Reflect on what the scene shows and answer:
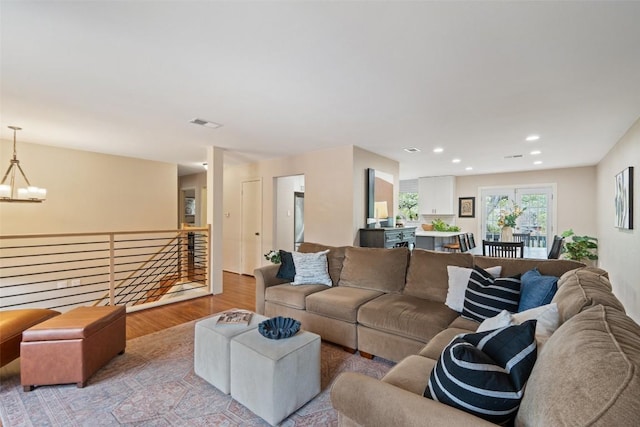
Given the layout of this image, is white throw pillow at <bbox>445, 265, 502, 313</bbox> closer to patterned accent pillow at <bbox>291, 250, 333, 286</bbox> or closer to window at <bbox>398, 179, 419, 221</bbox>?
patterned accent pillow at <bbox>291, 250, 333, 286</bbox>

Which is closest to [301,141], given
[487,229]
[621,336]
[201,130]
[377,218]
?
[201,130]

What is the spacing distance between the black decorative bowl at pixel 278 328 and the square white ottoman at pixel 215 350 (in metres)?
0.18

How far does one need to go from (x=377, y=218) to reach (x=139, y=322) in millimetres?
3881

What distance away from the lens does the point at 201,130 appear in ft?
12.7

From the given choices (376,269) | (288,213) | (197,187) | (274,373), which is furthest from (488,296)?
(197,187)

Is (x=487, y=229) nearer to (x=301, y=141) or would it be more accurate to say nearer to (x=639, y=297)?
(x=639, y=297)

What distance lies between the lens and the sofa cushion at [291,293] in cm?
312

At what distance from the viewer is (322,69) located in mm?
2229

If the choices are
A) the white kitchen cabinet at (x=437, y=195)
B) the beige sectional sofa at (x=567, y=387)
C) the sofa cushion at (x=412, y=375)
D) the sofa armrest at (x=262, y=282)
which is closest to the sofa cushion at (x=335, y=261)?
the sofa armrest at (x=262, y=282)

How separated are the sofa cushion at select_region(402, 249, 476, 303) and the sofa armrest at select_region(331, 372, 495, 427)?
1.76 metres

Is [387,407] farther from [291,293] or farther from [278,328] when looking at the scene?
[291,293]

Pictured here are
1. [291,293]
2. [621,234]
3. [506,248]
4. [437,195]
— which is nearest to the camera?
[291,293]

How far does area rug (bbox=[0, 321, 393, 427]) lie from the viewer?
1838mm

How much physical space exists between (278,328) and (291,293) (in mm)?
1075
